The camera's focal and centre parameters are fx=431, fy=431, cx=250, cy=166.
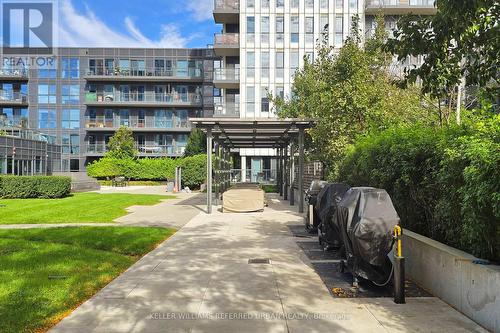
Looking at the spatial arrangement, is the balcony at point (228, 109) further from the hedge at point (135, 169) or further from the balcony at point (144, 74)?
the balcony at point (144, 74)

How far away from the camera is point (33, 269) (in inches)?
304

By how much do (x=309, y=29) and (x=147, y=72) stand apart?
2218 cm

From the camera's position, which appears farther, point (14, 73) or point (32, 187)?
point (14, 73)

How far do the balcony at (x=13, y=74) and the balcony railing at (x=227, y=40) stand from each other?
1114 inches

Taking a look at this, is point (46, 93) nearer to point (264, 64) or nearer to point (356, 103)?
point (264, 64)

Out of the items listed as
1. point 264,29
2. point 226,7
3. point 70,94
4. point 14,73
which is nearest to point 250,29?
point 264,29

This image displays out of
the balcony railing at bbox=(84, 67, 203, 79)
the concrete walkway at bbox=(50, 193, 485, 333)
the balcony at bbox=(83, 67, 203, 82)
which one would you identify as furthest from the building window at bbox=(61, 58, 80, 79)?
the concrete walkway at bbox=(50, 193, 485, 333)

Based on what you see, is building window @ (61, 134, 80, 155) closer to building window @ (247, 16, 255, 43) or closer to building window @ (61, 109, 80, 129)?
building window @ (61, 109, 80, 129)

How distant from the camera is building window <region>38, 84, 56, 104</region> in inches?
2298

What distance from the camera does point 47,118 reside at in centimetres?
5838

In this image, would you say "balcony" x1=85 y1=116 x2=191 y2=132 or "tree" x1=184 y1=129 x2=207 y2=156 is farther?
"balcony" x1=85 y1=116 x2=191 y2=132

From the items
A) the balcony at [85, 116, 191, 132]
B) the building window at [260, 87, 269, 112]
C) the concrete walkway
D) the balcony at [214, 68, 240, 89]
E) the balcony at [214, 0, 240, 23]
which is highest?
the balcony at [214, 0, 240, 23]

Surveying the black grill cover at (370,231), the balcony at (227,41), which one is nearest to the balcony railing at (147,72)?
the balcony at (227,41)

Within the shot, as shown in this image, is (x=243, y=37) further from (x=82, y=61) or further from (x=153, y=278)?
(x=153, y=278)
